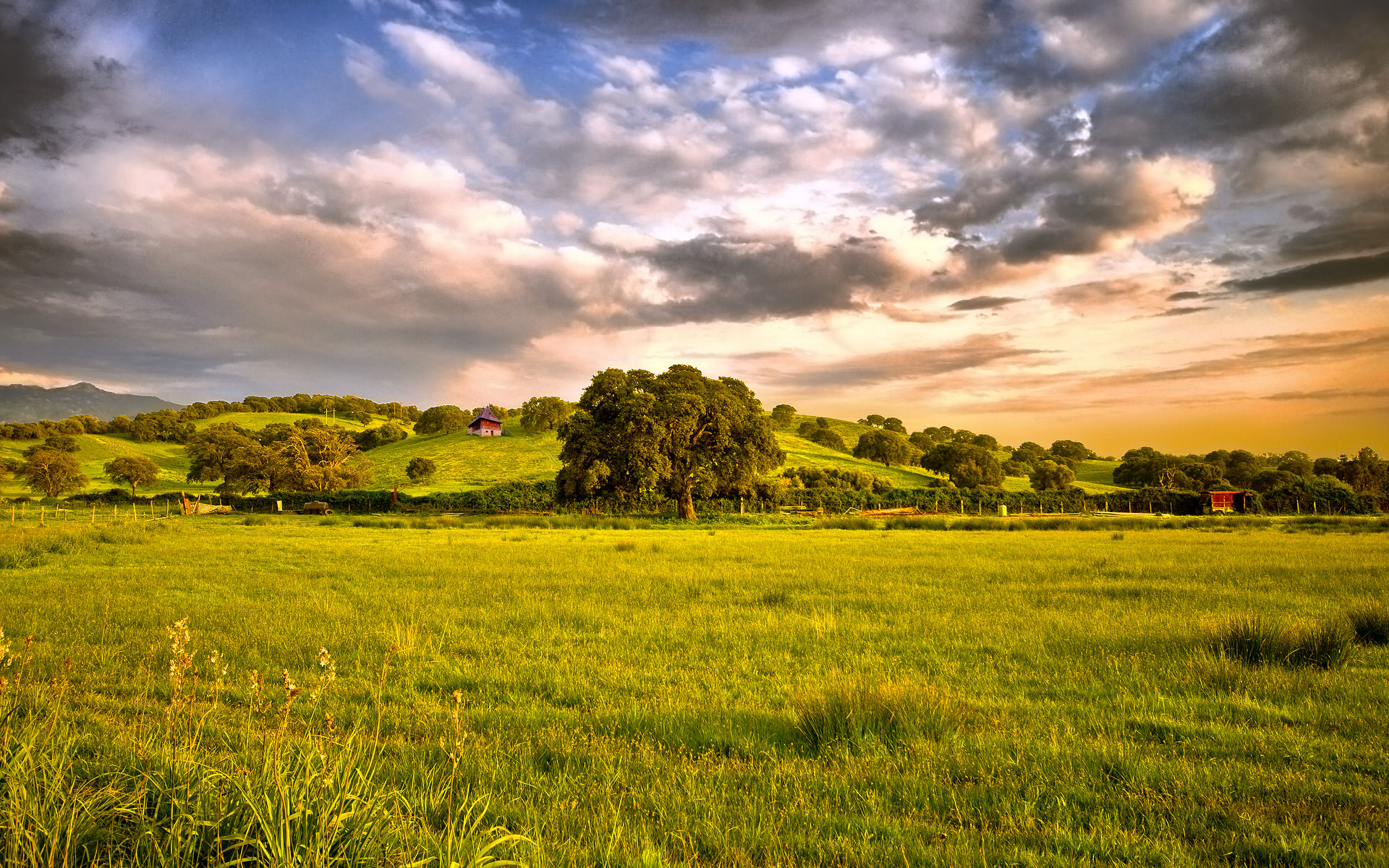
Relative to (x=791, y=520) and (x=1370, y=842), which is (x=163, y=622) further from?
(x=791, y=520)

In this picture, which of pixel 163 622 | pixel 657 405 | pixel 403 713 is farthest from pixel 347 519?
pixel 403 713

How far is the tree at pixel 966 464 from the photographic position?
11044 centimetres

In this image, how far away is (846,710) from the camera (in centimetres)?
686

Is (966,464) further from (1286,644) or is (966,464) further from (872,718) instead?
(872,718)

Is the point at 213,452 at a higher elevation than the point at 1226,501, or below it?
higher

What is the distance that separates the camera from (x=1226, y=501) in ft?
277

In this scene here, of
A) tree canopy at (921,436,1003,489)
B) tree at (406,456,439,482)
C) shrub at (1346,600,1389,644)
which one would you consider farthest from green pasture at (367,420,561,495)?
shrub at (1346,600,1389,644)

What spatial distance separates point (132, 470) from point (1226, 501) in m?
127

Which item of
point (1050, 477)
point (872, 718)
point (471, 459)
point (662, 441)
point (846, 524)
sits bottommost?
point (846, 524)

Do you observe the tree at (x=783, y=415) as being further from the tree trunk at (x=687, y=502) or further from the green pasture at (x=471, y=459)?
the tree trunk at (x=687, y=502)

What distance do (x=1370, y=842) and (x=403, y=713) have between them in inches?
308

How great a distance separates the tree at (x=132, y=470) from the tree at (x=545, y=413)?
183ft

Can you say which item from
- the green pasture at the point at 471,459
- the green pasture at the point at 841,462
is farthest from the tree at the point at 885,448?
the green pasture at the point at 471,459

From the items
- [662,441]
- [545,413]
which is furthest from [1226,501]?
[545,413]
